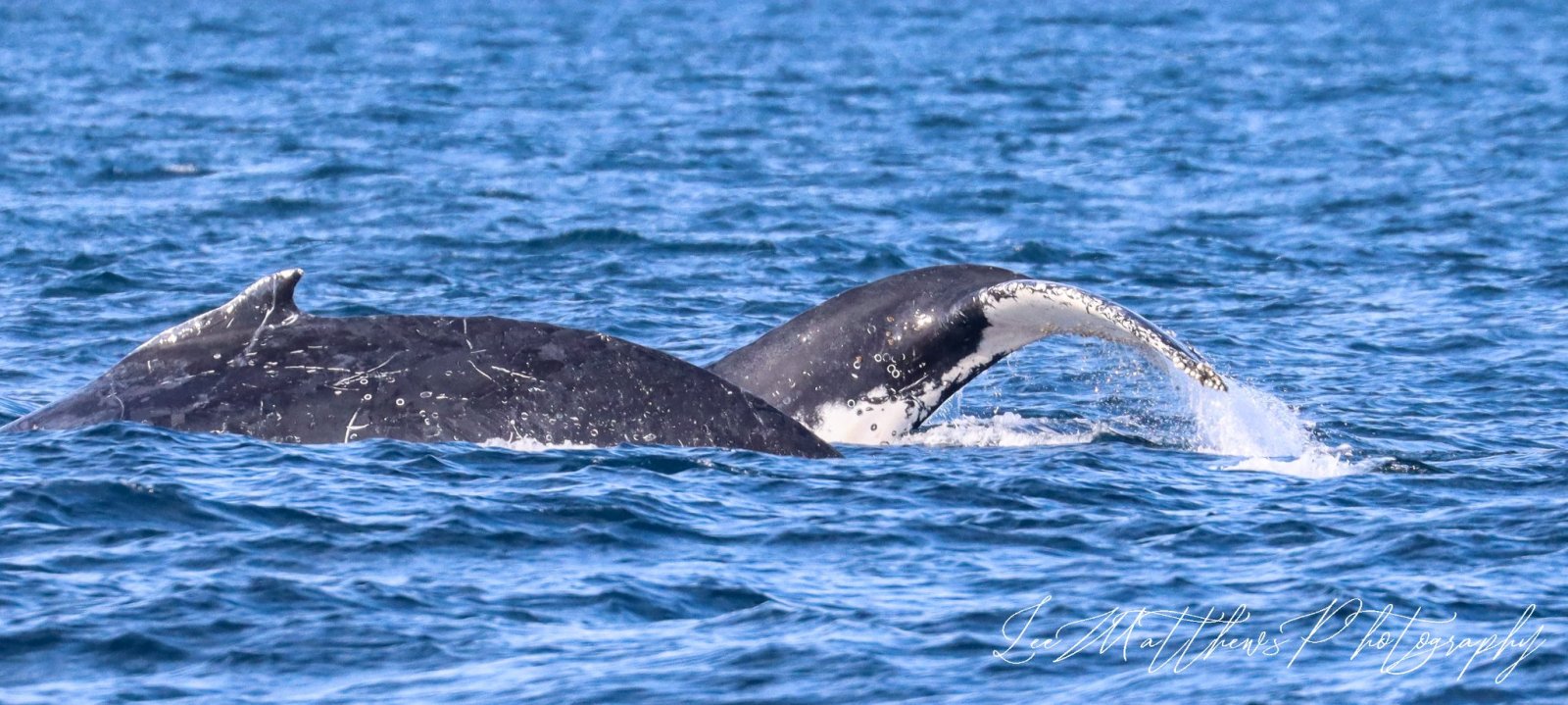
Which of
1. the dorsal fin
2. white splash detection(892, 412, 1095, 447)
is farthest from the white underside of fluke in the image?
the dorsal fin

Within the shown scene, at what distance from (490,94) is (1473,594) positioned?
33.3 meters

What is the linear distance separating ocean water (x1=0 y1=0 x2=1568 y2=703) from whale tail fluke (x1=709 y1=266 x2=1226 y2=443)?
0.35m

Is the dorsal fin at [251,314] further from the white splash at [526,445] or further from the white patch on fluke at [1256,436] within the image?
the white patch on fluke at [1256,436]

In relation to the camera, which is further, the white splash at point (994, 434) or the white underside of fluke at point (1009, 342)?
the white splash at point (994, 434)

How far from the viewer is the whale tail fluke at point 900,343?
41.7 feet

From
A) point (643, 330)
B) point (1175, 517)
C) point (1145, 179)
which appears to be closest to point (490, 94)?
point (1145, 179)

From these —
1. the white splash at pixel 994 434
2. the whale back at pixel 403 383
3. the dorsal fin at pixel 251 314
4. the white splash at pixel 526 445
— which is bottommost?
the white splash at pixel 994 434

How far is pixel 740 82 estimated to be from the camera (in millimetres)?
44844

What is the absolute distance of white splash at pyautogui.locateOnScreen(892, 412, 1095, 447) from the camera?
14758 millimetres
